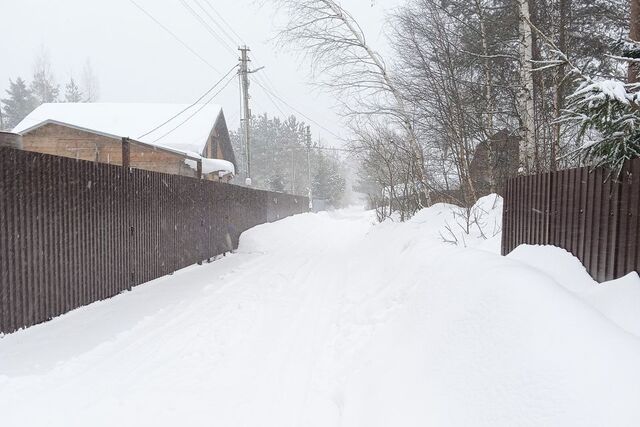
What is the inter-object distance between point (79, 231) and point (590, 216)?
5.80m

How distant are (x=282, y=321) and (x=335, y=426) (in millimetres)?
2294

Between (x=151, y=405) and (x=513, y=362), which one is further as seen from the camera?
(x=151, y=405)

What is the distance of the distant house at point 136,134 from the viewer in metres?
19.5

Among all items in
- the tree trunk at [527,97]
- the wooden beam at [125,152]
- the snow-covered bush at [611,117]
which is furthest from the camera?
the tree trunk at [527,97]

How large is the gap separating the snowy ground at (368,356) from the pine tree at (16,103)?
197 ft

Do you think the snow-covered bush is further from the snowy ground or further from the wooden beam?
the wooden beam

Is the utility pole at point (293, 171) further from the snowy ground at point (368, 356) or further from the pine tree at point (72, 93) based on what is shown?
the snowy ground at point (368, 356)

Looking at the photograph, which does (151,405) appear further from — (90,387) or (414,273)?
(414,273)

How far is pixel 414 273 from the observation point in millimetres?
5160

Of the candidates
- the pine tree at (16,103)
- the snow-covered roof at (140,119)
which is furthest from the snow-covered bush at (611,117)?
the pine tree at (16,103)

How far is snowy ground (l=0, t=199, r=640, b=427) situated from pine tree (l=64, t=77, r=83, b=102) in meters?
66.4

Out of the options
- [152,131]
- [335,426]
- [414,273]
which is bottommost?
[335,426]

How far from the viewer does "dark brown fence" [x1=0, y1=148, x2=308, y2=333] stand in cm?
422

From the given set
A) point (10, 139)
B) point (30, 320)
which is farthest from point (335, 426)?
point (10, 139)
